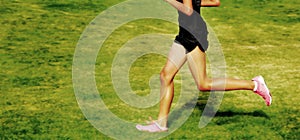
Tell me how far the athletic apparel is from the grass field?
0.95 metres

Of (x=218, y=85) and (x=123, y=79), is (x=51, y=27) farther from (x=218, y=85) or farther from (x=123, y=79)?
(x=218, y=85)

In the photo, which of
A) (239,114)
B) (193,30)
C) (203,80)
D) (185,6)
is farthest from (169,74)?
(239,114)

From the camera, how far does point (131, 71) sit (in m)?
8.51

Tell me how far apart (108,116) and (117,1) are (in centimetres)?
637

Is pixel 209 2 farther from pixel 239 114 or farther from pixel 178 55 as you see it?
pixel 239 114

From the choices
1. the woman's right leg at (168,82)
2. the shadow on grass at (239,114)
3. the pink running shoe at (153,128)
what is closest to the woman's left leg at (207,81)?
the woman's right leg at (168,82)

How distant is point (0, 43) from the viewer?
31.8ft

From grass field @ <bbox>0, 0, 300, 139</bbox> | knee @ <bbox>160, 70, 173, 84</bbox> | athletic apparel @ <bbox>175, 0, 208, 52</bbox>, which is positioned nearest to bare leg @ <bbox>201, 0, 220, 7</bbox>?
athletic apparel @ <bbox>175, 0, 208, 52</bbox>

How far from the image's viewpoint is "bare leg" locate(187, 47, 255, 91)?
605cm

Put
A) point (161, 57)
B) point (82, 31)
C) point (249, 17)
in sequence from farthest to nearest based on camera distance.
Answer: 1. point (249, 17)
2. point (82, 31)
3. point (161, 57)

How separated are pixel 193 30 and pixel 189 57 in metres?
0.27

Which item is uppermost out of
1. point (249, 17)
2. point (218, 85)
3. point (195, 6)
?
point (195, 6)

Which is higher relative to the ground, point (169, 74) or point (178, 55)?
point (178, 55)

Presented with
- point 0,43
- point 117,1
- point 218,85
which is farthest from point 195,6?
point 117,1
